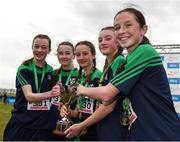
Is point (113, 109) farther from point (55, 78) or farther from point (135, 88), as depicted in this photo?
point (55, 78)

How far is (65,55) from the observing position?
13.1 feet

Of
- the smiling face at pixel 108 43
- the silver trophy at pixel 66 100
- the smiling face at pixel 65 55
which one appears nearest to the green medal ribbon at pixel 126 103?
the silver trophy at pixel 66 100

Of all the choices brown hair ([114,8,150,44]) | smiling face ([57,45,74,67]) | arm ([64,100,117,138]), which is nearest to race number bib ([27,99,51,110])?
smiling face ([57,45,74,67])

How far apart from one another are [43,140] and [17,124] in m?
0.33

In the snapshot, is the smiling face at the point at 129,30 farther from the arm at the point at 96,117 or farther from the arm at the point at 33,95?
→ the arm at the point at 33,95

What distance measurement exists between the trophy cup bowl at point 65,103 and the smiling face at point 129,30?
84cm

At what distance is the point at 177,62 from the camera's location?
8703mm

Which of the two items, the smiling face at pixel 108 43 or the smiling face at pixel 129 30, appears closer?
the smiling face at pixel 129 30

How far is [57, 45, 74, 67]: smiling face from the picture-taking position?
156 inches

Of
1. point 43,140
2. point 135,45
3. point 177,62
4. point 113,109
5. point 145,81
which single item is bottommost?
point 43,140

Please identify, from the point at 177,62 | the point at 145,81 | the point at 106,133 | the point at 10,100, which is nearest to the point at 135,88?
the point at 145,81

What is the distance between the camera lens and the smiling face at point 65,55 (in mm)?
3975

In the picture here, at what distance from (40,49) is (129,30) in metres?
1.78

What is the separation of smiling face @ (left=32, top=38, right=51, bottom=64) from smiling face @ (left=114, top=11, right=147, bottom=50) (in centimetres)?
169
